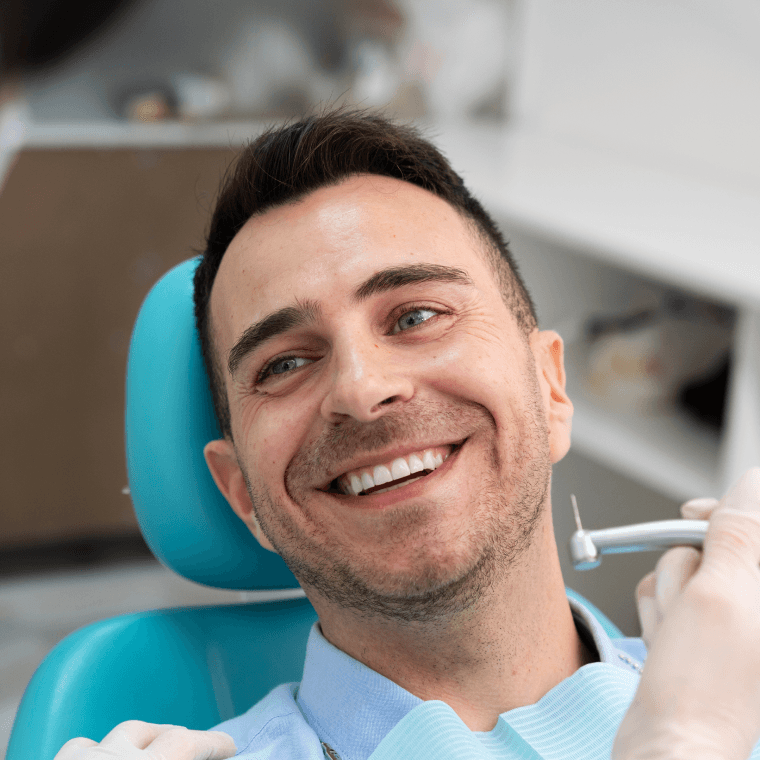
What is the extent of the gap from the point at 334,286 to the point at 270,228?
0.49ft

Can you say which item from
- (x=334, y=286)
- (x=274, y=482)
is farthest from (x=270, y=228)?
(x=274, y=482)

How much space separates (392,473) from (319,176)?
1.34 feet

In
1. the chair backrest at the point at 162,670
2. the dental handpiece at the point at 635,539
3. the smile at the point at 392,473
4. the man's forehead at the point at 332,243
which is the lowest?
the chair backrest at the point at 162,670

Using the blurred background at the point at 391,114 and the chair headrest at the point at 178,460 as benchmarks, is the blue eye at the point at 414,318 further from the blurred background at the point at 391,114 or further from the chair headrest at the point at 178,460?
the blurred background at the point at 391,114

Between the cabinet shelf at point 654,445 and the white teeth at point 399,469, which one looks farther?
the cabinet shelf at point 654,445

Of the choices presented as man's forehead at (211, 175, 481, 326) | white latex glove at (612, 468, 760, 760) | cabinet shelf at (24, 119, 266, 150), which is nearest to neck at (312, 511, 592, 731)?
white latex glove at (612, 468, 760, 760)

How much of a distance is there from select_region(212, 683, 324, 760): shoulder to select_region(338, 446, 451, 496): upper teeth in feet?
0.94

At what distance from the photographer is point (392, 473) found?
0.95 m

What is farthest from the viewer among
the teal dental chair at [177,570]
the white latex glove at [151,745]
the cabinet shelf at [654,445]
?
the cabinet shelf at [654,445]

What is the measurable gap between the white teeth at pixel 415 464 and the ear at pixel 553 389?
229 millimetres

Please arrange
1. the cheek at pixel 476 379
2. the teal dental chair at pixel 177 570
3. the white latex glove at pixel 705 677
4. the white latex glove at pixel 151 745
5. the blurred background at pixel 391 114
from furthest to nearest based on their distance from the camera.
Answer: the blurred background at pixel 391 114 < the teal dental chair at pixel 177 570 < the cheek at pixel 476 379 < the white latex glove at pixel 151 745 < the white latex glove at pixel 705 677

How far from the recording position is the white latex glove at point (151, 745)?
0.88 metres

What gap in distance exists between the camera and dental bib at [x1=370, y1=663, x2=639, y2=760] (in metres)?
0.91

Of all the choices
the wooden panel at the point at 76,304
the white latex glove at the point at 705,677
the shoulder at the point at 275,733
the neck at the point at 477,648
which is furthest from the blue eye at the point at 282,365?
the wooden panel at the point at 76,304
